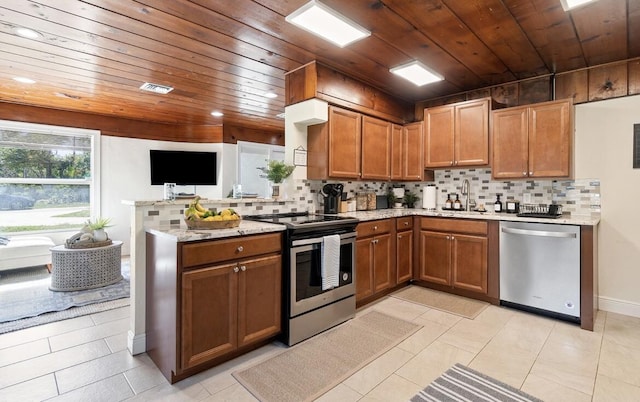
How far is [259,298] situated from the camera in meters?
2.30

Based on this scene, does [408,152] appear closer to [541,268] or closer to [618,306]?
[541,268]

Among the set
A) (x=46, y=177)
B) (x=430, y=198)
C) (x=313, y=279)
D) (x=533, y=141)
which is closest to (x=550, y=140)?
(x=533, y=141)

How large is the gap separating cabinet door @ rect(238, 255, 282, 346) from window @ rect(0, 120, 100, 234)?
4707mm

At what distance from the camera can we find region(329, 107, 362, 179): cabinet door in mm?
3248

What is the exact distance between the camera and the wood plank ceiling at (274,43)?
2.22 m

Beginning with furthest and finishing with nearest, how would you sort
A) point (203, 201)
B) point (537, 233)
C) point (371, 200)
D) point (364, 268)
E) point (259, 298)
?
point (371, 200)
point (364, 268)
point (537, 233)
point (203, 201)
point (259, 298)

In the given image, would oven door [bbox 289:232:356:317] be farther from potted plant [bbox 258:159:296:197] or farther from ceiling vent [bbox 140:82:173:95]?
ceiling vent [bbox 140:82:173:95]

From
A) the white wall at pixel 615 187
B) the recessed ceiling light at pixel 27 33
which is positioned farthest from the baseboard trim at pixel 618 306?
the recessed ceiling light at pixel 27 33

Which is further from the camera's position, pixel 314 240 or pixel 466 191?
pixel 466 191

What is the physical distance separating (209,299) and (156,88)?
317cm

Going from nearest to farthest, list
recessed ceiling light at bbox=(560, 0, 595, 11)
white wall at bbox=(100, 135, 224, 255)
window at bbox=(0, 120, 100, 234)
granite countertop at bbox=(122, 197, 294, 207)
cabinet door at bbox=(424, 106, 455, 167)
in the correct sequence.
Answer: recessed ceiling light at bbox=(560, 0, 595, 11) → granite countertop at bbox=(122, 197, 294, 207) → cabinet door at bbox=(424, 106, 455, 167) → window at bbox=(0, 120, 100, 234) → white wall at bbox=(100, 135, 224, 255)

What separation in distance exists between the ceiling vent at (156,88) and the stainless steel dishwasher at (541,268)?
13.9 ft

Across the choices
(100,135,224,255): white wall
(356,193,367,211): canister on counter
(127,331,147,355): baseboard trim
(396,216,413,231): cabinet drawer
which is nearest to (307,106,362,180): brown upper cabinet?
(356,193,367,211): canister on counter

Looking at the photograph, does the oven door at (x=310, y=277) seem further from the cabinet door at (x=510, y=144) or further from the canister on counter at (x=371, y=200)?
the cabinet door at (x=510, y=144)
